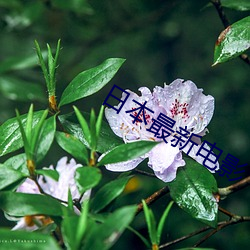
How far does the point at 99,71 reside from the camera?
1168 mm

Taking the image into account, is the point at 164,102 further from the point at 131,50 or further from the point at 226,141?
the point at 131,50

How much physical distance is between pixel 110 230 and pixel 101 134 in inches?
15.4

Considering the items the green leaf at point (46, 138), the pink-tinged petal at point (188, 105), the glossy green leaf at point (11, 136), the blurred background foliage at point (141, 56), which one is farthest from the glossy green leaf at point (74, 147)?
the blurred background foliage at point (141, 56)

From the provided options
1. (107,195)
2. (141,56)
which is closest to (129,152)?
(107,195)

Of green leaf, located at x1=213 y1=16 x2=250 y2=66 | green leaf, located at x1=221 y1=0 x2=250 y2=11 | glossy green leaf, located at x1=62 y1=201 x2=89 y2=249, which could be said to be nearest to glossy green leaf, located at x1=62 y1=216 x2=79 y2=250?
glossy green leaf, located at x1=62 y1=201 x2=89 y2=249

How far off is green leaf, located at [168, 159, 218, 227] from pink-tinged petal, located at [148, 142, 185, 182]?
16 millimetres

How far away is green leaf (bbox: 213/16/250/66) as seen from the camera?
3.79ft

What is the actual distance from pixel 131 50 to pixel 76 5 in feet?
3.24

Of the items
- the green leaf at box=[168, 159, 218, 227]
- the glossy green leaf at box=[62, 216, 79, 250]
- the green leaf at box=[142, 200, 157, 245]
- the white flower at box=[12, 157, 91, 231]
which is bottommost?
the white flower at box=[12, 157, 91, 231]

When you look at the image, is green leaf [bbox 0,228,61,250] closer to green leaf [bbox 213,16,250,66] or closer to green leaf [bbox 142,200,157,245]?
green leaf [bbox 142,200,157,245]

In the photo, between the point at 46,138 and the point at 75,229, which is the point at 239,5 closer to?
the point at 46,138

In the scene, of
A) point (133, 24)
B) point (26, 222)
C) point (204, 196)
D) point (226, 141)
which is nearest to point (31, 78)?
point (133, 24)

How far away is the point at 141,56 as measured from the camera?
3.28 meters

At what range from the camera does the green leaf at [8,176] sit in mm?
998
